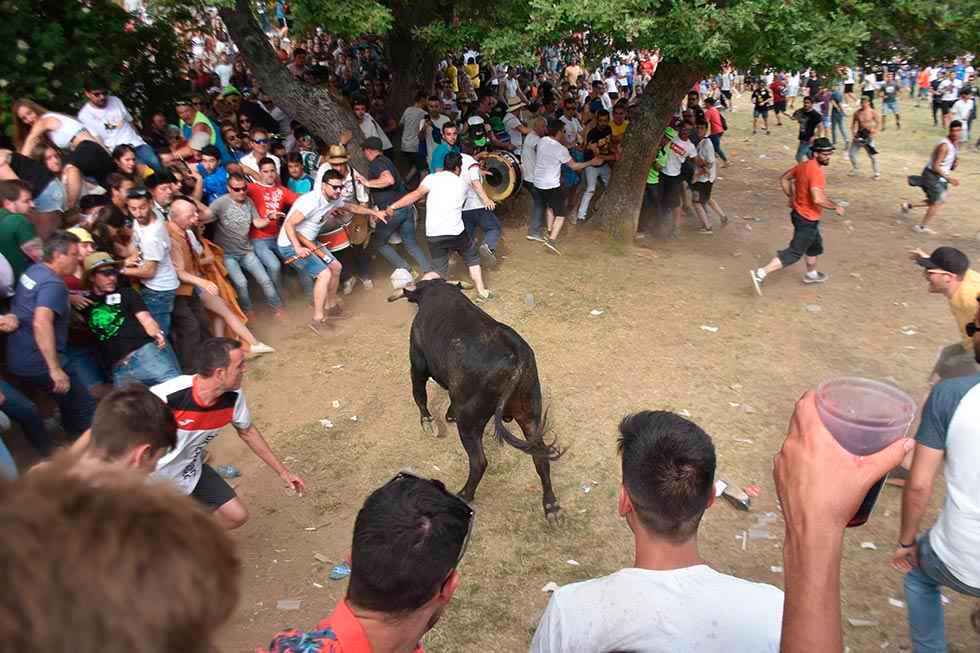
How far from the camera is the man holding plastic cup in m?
2.89

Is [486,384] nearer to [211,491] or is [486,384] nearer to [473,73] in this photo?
[211,491]

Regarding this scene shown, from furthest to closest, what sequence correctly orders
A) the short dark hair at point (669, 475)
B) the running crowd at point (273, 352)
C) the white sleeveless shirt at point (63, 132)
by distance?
the white sleeveless shirt at point (63, 132) → the short dark hair at point (669, 475) → the running crowd at point (273, 352)

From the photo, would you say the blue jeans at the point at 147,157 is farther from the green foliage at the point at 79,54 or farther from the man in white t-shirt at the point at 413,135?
the man in white t-shirt at the point at 413,135

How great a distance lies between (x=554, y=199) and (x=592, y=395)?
438 cm

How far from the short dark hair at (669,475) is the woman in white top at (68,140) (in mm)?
6012

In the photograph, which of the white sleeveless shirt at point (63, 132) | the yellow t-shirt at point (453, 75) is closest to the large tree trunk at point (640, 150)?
the white sleeveless shirt at point (63, 132)

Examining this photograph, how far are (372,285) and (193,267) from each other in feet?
8.60

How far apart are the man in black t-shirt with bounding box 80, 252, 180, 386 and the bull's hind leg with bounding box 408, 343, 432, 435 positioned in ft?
6.17

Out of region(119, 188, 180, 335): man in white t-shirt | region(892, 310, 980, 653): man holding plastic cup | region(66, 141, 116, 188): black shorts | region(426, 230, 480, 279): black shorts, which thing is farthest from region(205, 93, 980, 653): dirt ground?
region(66, 141, 116, 188): black shorts

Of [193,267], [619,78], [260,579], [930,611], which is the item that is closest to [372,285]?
[193,267]

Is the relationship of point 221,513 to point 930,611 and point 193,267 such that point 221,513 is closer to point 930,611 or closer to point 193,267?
point 193,267

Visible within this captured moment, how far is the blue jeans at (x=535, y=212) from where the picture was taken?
10.2 metres

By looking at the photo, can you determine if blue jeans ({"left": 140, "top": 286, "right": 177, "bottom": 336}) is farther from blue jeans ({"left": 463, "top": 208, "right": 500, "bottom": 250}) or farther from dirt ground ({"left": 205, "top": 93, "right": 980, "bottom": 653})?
blue jeans ({"left": 463, "top": 208, "right": 500, "bottom": 250})

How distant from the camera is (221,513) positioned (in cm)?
419
